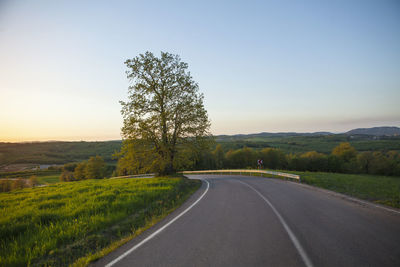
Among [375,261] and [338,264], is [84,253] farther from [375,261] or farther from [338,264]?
[375,261]

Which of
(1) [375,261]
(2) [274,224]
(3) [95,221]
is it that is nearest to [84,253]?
(3) [95,221]

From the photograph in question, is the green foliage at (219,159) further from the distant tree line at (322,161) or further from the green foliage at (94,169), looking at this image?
the green foliage at (94,169)

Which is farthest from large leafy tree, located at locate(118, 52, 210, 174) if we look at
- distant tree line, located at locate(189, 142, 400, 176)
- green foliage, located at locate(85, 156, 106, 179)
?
green foliage, located at locate(85, 156, 106, 179)

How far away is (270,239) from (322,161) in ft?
246

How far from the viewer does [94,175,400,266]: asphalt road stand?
4057mm

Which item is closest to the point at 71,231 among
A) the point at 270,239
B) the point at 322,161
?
the point at 270,239

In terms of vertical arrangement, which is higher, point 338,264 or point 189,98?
point 189,98

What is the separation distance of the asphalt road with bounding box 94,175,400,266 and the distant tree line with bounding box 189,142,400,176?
160ft

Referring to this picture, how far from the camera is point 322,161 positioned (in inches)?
2685

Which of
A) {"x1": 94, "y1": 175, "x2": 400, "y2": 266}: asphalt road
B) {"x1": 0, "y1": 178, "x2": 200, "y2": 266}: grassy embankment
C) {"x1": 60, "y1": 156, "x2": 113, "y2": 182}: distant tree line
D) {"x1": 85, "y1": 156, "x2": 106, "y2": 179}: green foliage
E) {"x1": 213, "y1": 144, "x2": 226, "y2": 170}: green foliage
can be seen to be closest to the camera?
{"x1": 94, "y1": 175, "x2": 400, "y2": 266}: asphalt road

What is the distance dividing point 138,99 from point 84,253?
55.3ft

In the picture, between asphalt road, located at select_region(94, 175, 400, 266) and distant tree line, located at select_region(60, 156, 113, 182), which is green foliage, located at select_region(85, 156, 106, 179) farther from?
asphalt road, located at select_region(94, 175, 400, 266)

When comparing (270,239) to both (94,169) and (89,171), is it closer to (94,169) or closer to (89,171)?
(94,169)

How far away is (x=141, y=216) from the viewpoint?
26.1 feet
